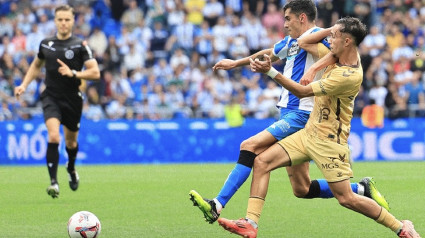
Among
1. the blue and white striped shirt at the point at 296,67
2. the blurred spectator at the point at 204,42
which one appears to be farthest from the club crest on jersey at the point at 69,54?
the blurred spectator at the point at 204,42

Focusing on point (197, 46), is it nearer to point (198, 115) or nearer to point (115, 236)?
point (198, 115)

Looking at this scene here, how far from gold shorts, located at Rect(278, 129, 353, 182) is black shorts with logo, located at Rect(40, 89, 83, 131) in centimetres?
527

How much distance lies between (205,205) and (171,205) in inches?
129

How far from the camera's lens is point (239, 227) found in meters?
7.35

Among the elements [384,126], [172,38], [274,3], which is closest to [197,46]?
[172,38]

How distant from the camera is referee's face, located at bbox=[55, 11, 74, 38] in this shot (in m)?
12.0

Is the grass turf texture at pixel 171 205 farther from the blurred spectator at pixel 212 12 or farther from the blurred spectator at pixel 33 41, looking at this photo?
the blurred spectator at pixel 212 12

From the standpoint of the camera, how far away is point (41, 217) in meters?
9.64

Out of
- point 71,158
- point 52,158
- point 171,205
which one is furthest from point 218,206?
point 71,158

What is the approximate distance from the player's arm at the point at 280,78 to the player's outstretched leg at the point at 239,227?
1.18 m

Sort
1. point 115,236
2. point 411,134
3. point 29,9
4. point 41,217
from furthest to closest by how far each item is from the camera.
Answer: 1. point 29,9
2. point 411,134
3. point 41,217
4. point 115,236

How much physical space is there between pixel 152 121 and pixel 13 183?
5849mm

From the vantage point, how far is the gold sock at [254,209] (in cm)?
753

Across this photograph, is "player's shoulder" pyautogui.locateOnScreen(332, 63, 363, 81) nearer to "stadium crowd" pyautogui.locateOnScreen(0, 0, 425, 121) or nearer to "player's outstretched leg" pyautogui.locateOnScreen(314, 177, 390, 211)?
"player's outstretched leg" pyautogui.locateOnScreen(314, 177, 390, 211)
